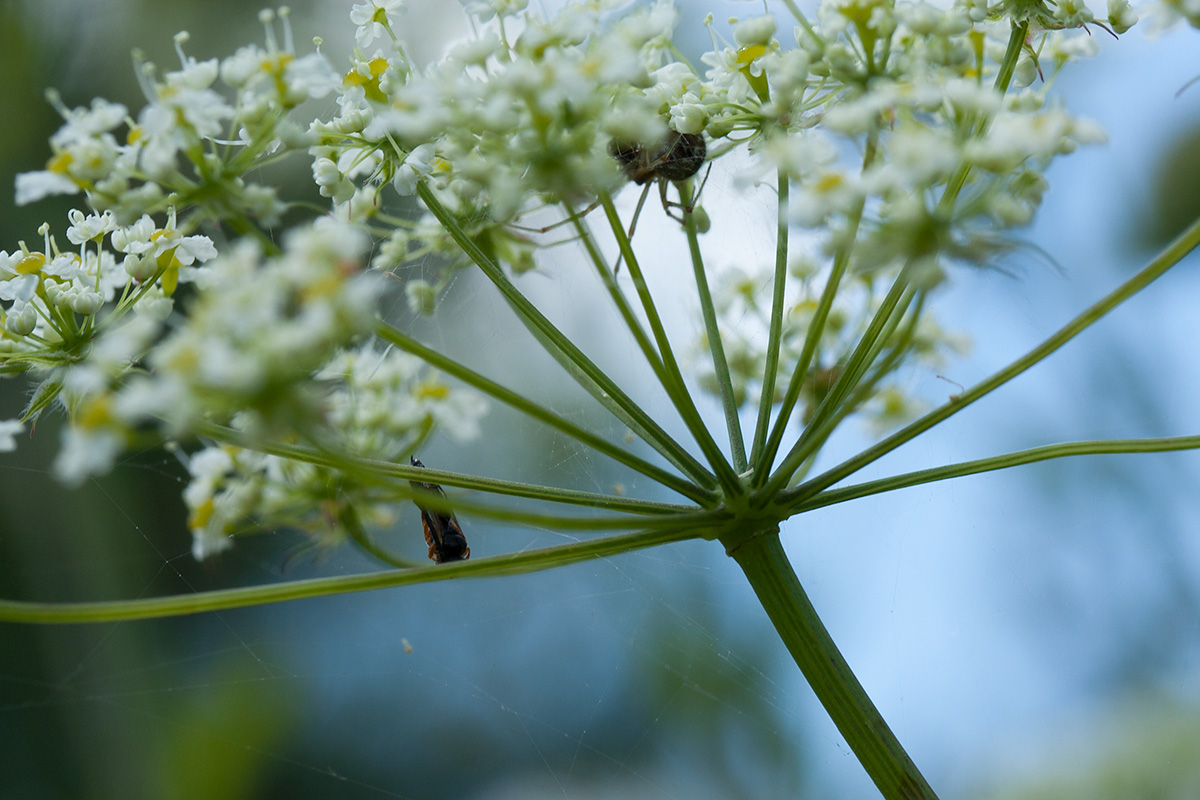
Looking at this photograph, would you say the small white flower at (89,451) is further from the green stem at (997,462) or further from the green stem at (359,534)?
the green stem at (997,462)

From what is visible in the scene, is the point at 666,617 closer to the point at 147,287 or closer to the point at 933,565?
the point at 933,565

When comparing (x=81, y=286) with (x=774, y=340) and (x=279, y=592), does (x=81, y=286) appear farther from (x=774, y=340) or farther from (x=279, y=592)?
(x=774, y=340)

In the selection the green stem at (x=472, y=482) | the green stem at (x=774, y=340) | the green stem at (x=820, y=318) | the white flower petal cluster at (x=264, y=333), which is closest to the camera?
the white flower petal cluster at (x=264, y=333)

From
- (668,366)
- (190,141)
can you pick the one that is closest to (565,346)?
(668,366)

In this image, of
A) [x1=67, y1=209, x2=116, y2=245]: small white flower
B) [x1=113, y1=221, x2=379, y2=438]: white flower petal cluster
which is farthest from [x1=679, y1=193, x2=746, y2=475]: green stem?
[x1=67, y1=209, x2=116, y2=245]: small white flower

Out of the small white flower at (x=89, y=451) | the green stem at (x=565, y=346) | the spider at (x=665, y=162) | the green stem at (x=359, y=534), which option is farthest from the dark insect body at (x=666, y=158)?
the small white flower at (x=89, y=451)

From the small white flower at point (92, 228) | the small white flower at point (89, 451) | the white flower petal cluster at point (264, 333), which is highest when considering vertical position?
the small white flower at point (92, 228)
